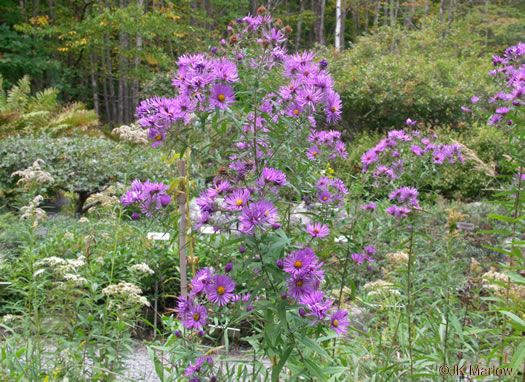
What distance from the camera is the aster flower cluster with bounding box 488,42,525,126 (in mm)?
2043

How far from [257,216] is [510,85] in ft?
6.15

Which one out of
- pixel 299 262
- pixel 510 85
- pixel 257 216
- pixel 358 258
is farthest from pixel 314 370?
pixel 510 85

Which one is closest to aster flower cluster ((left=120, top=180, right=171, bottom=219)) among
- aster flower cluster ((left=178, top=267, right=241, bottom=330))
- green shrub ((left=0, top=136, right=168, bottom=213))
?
aster flower cluster ((left=178, top=267, right=241, bottom=330))

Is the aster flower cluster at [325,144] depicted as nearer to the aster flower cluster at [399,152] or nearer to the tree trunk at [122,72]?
the aster flower cluster at [399,152]

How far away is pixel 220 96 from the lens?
1.28 m

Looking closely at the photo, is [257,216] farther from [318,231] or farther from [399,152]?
[399,152]

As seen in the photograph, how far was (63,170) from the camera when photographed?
6.45 metres

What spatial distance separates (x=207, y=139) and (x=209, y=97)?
256mm

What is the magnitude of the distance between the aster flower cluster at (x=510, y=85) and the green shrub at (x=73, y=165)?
4.96 meters

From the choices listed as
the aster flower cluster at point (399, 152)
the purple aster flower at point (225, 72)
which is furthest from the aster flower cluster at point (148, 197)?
the aster flower cluster at point (399, 152)

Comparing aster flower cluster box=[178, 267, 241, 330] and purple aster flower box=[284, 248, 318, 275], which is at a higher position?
purple aster flower box=[284, 248, 318, 275]

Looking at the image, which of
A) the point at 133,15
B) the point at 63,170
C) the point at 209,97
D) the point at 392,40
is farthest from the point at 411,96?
the point at 209,97

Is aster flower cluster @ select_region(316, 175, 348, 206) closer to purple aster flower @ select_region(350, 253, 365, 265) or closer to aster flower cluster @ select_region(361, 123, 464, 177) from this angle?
purple aster flower @ select_region(350, 253, 365, 265)

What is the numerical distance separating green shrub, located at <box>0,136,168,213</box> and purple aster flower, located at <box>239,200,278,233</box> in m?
5.37
